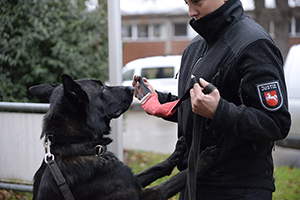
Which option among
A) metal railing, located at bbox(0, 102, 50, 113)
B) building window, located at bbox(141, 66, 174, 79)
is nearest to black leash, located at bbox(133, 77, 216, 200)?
metal railing, located at bbox(0, 102, 50, 113)

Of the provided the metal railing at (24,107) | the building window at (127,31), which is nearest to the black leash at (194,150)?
the metal railing at (24,107)

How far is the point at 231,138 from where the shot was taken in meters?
1.65

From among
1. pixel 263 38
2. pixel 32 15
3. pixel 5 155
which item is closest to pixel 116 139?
pixel 5 155

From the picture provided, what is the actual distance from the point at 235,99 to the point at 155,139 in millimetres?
7511

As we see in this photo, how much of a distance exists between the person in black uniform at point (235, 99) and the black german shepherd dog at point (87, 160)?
0.21 m

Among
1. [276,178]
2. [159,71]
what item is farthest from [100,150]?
[159,71]

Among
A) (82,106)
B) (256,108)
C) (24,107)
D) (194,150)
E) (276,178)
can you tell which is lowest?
(276,178)

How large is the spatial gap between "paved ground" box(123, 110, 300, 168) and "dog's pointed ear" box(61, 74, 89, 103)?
467 centimetres

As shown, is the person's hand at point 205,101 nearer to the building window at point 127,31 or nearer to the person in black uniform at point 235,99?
the person in black uniform at point 235,99

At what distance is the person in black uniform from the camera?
1456 mm

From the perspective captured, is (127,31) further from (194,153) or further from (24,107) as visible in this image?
(194,153)

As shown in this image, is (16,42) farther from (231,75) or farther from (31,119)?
(231,75)

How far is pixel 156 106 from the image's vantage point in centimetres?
203

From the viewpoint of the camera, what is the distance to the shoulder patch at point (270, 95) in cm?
145
